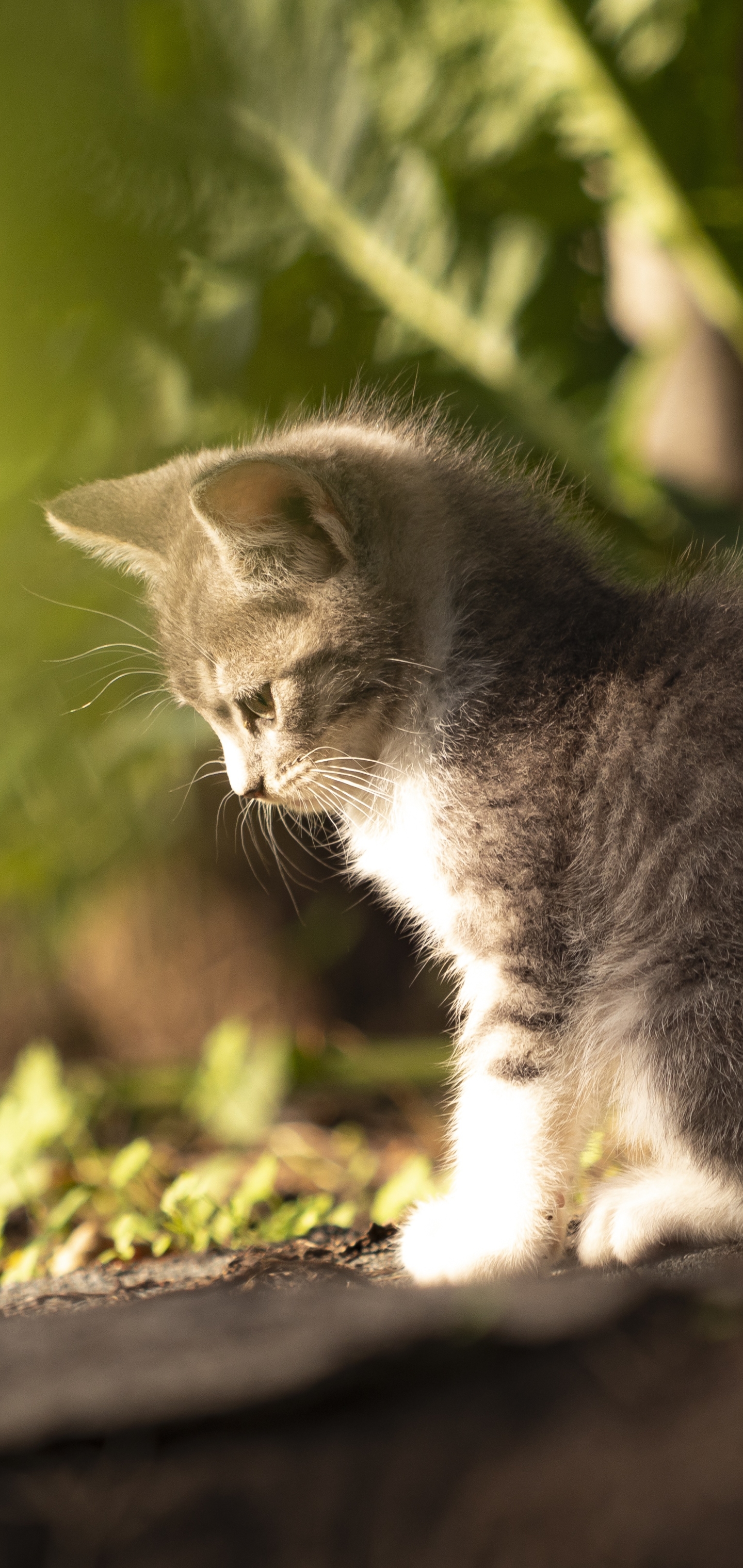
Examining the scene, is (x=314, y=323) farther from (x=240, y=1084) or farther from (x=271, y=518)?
(x=240, y=1084)

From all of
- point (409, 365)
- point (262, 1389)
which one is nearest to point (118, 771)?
point (409, 365)

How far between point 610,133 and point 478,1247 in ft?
9.29

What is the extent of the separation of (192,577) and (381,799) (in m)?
0.44

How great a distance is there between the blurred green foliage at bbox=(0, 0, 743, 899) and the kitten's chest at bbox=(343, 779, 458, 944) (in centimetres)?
107

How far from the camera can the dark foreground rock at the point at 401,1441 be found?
779mm

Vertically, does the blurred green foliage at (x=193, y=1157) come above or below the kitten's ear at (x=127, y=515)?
below

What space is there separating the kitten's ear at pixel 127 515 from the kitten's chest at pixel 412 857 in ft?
1.77

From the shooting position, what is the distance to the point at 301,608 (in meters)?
1.55

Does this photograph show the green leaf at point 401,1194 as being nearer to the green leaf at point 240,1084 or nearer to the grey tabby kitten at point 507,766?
the grey tabby kitten at point 507,766

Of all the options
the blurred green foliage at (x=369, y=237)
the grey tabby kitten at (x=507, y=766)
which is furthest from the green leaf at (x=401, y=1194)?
the blurred green foliage at (x=369, y=237)

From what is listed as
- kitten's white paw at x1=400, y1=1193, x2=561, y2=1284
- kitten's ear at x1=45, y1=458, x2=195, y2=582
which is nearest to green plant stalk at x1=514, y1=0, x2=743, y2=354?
kitten's ear at x1=45, y1=458, x2=195, y2=582

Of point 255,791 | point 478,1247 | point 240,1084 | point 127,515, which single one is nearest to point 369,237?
point 127,515

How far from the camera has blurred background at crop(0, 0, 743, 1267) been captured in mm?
2686

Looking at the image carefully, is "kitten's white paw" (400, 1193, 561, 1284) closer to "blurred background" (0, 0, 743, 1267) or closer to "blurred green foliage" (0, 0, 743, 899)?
"blurred background" (0, 0, 743, 1267)
